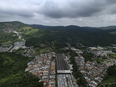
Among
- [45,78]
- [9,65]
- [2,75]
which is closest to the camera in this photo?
[45,78]

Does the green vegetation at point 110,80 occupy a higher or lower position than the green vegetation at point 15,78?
lower

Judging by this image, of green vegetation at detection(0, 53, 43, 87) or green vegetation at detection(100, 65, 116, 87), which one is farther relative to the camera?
green vegetation at detection(100, 65, 116, 87)

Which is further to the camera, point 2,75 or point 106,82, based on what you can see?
point 2,75

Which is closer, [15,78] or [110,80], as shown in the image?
[15,78]

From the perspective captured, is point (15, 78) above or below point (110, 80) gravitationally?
above

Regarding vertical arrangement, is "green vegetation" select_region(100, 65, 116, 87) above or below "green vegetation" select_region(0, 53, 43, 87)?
below

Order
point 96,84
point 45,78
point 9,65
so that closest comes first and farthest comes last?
point 96,84 < point 45,78 < point 9,65

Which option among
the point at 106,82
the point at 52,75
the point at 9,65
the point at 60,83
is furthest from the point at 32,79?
the point at 106,82

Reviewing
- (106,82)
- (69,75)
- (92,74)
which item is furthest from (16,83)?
(106,82)

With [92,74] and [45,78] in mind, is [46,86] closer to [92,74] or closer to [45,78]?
[45,78]

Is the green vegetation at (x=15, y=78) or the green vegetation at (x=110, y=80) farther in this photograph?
the green vegetation at (x=110, y=80)
